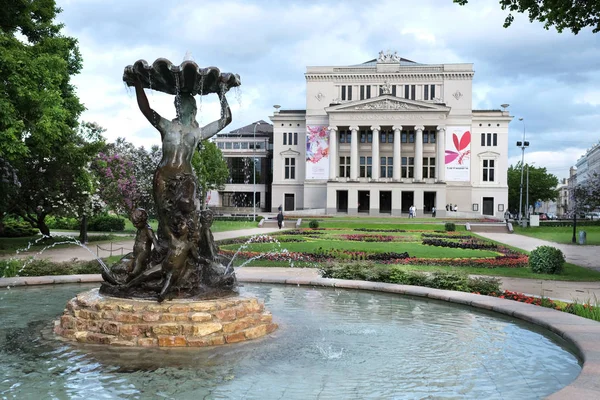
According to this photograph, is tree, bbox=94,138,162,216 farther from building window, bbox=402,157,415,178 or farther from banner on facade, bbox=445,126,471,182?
banner on facade, bbox=445,126,471,182

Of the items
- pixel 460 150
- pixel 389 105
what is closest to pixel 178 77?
pixel 389 105

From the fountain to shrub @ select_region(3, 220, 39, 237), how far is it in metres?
30.5

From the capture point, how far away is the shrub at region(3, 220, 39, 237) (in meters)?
35.0

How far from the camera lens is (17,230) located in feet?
117

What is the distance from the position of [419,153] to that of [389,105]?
808 centimetres

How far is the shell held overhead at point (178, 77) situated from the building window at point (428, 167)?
69072 mm

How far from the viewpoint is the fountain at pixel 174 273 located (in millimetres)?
7680


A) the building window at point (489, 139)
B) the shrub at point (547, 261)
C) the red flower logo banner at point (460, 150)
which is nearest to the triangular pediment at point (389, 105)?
the red flower logo banner at point (460, 150)

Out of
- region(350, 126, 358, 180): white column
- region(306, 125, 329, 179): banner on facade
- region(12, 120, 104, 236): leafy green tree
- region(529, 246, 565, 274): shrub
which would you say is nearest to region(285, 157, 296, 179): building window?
region(306, 125, 329, 179): banner on facade

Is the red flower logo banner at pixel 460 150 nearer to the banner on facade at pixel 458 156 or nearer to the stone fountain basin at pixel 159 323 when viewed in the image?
the banner on facade at pixel 458 156

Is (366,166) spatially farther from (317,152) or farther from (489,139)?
(489,139)

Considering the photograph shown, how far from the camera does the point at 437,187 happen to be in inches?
2810

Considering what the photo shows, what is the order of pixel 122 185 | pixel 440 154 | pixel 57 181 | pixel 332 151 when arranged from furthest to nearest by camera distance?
pixel 332 151 → pixel 440 154 → pixel 122 185 → pixel 57 181

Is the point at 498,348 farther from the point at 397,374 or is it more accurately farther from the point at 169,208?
the point at 169,208
